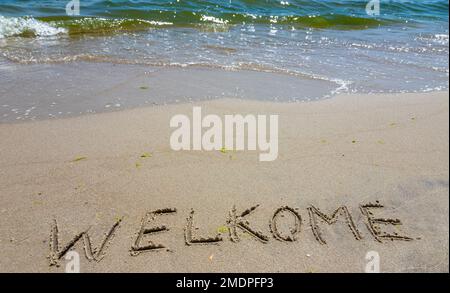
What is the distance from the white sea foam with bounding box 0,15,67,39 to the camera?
348 inches

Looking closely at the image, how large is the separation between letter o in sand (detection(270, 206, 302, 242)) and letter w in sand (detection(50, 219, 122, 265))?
3.71 feet

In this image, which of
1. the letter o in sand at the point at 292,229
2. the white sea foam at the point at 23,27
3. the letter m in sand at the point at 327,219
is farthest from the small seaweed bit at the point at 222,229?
the white sea foam at the point at 23,27

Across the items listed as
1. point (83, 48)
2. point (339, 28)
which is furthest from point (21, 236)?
point (339, 28)

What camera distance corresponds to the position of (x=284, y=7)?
13188 millimetres

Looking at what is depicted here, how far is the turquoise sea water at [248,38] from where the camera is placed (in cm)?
686

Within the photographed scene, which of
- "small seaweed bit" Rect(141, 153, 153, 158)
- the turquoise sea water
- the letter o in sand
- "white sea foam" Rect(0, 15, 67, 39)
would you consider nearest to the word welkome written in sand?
the letter o in sand

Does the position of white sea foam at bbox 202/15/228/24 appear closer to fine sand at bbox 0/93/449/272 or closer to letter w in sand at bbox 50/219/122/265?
fine sand at bbox 0/93/449/272

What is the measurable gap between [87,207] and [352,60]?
5.81m

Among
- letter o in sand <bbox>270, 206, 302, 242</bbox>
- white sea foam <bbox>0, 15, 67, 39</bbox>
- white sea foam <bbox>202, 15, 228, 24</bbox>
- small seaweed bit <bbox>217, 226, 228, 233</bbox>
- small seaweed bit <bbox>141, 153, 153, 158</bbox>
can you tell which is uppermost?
white sea foam <bbox>202, 15, 228, 24</bbox>

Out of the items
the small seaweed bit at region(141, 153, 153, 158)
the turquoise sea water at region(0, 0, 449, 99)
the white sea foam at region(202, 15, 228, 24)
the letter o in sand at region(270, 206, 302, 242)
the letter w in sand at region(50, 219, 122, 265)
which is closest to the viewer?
the letter w in sand at region(50, 219, 122, 265)

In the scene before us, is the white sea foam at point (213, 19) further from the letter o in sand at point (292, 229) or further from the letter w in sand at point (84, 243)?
the letter w in sand at point (84, 243)

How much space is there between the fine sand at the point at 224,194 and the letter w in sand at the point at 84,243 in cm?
1

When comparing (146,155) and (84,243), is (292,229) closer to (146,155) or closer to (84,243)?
(84,243)
